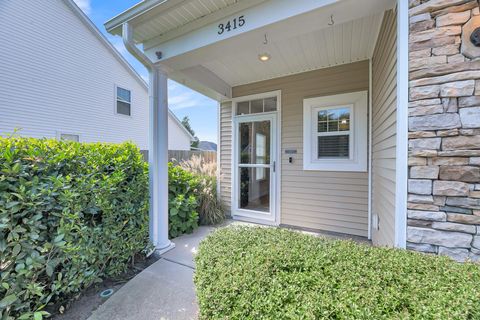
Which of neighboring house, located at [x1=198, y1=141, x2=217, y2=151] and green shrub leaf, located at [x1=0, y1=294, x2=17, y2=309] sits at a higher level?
neighboring house, located at [x1=198, y1=141, x2=217, y2=151]

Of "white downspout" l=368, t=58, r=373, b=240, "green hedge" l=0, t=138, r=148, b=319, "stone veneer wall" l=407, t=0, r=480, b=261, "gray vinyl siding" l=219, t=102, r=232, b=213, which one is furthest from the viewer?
"gray vinyl siding" l=219, t=102, r=232, b=213

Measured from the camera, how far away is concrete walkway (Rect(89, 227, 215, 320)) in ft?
5.83

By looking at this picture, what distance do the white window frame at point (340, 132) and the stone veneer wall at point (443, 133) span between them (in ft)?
5.97

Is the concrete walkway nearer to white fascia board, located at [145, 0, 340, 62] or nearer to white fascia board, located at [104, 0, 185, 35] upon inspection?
white fascia board, located at [145, 0, 340, 62]

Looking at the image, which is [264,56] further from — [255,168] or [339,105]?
[255,168]

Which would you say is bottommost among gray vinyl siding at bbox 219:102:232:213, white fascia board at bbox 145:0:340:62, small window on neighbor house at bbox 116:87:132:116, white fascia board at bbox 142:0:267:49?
gray vinyl siding at bbox 219:102:232:213

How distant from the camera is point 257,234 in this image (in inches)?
69.2

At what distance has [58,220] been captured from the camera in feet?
5.89

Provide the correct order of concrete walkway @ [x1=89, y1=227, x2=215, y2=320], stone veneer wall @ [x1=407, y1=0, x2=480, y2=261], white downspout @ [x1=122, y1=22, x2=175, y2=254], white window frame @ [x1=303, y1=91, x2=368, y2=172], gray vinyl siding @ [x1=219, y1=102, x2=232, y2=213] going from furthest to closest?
gray vinyl siding @ [x1=219, y1=102, x2=232, y2=213] < white window frame @ [x1=303, y1=91, x2=368, y2=172] < white downspout @ [x1=122, y1=22, x2=175, y2=254] < concrete walkway @ [x1=89, y1=227, x2=215, y2=320] < stone veneer wall @ [x1=407, y1=0, x2=480, y2=261]

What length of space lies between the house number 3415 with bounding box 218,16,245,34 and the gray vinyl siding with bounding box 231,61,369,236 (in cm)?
191

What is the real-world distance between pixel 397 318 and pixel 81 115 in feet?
30.3

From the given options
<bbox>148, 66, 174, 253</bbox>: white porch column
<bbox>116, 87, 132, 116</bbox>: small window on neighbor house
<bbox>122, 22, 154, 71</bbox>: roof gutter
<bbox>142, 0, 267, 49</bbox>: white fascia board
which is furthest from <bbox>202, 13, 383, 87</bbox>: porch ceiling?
<bbox>116, 87, 132, 116</bbox>: small window on neighbor house

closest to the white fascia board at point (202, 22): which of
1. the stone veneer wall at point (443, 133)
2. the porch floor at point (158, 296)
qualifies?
the stone veneer wall at point (443, 133)

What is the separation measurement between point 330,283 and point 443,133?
4.13 ft
